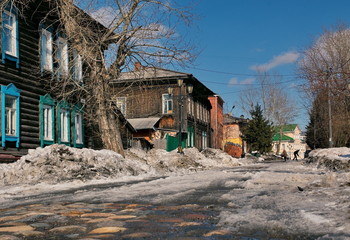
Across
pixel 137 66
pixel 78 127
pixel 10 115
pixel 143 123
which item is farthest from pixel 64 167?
pixel 143 123

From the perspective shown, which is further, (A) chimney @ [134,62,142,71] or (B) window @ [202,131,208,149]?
(B) window @ [202,131,208,149]

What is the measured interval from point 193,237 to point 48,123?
16562 mm

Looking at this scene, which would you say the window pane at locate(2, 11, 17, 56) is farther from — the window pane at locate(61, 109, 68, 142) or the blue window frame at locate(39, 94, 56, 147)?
the window pane at locate(61, 109, 68, 142)

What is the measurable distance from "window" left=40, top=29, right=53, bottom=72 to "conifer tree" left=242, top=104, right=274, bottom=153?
50145 millimetres

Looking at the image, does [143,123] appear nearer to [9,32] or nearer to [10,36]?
[10,36]

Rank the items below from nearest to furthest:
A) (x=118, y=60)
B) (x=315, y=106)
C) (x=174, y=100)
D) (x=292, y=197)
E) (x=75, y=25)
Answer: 1. (x=292, y=197)
2. (x=75, y=25)
3. (x=118, y=60)
4. (x=174, y=100)
5. (x=315, y=106)

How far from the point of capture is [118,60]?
18.6 metres

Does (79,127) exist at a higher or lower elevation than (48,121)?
lower

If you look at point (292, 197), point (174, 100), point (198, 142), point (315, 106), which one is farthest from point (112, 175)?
point (315, 106)

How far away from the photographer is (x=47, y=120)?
19.3 m

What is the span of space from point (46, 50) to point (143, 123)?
20.0 meters

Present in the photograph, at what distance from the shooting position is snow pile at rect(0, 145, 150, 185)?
40.6 ft

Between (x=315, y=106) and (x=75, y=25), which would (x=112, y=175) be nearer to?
(x=75, y=25)

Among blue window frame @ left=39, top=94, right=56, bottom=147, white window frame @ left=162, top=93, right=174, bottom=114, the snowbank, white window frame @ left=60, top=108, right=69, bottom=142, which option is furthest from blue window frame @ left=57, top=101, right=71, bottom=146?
white window frame @ left=162, top=93, right=174, bottom=114
